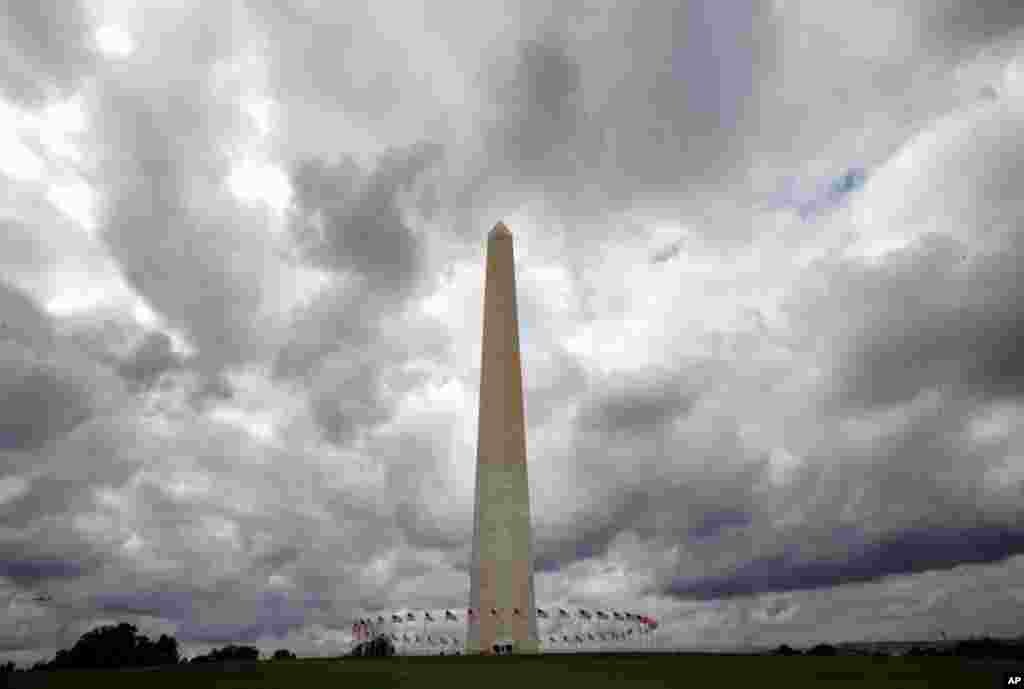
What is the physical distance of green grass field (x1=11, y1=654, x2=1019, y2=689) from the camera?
33.8m

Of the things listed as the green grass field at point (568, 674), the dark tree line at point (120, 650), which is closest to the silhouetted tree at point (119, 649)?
the dark tree line at point (120, 650)

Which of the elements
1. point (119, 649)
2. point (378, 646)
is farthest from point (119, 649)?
point (378, 646)

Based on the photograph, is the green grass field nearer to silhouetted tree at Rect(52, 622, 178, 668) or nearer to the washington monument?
the washington monument

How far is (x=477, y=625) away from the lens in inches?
2282

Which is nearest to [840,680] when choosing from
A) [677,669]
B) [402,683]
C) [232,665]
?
[677,669]

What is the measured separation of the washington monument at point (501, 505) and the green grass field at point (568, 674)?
13166 millimetres

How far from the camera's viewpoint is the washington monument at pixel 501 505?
57844 mm

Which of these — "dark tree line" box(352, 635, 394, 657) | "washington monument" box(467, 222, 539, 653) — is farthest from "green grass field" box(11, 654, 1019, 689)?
"dark tree line" box(352, 635, 394, 657)

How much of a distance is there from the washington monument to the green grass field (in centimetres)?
1317

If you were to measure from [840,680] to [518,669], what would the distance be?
15.4 meters

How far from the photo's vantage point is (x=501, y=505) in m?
60.2

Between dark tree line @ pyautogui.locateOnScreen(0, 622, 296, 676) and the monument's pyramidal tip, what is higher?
the monument's pyramidal tip

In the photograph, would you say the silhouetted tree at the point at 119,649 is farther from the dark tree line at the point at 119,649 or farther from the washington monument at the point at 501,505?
the washington monument at the point at 501,505

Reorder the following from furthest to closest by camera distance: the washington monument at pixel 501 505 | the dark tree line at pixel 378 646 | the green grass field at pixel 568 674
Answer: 1. the dark tree line at pixel 378 646
2. the washington monument at pixel 501 505
3. the green grass field at pixel 568 674
